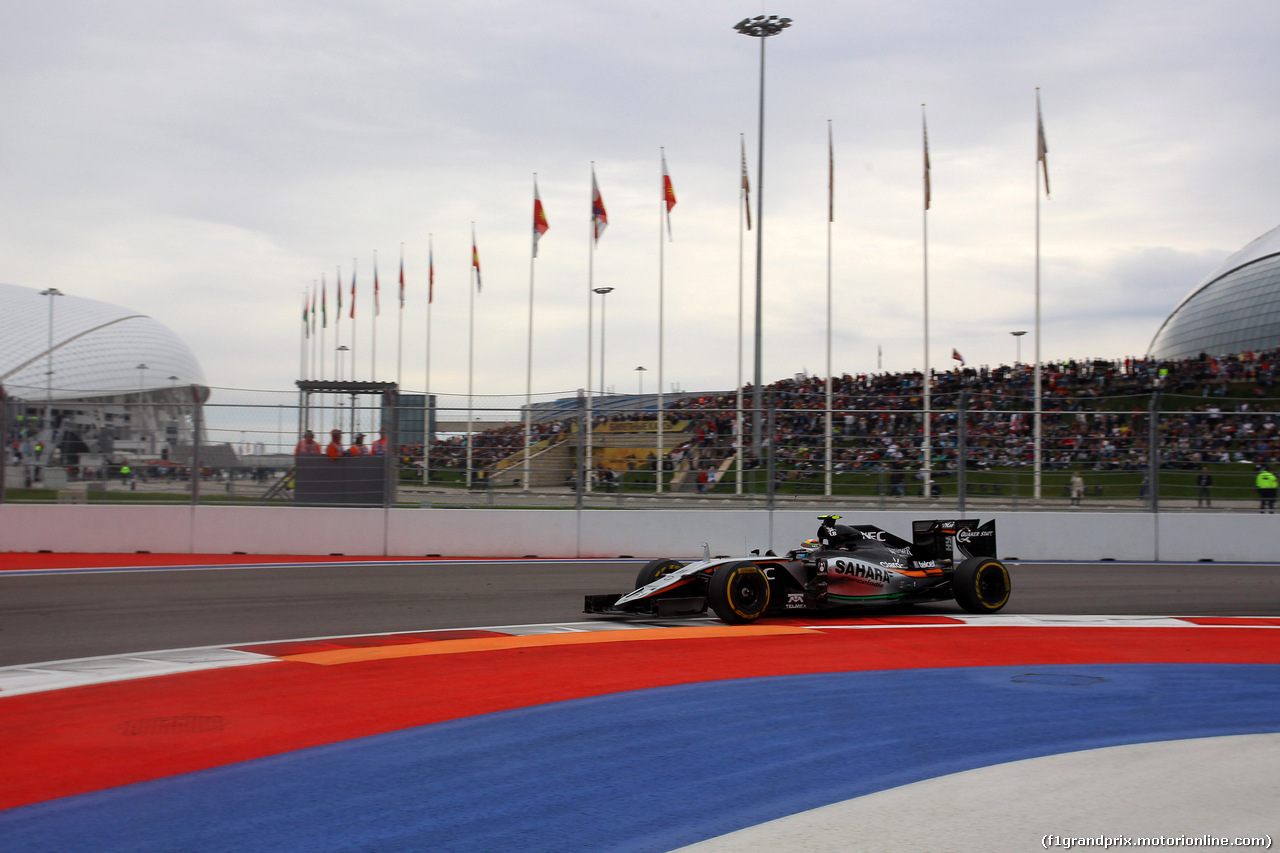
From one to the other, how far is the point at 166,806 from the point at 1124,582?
11.5m

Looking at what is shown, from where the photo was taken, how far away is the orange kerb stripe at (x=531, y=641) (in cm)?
716

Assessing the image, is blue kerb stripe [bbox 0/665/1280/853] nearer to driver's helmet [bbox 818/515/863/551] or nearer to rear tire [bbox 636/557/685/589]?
rear tire [bbox 636/557/685/589]

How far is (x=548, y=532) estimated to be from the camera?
599 inches

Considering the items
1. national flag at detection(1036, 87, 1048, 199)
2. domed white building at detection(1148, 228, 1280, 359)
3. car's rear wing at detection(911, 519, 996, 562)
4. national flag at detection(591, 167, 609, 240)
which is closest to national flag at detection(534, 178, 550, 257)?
national flag at detection(591, 167, 609, 240)

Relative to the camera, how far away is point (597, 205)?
31.8 m

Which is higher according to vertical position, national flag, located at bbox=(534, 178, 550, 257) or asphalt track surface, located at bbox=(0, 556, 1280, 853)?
national flag, located at bbox=(534, 178, 550, 257)

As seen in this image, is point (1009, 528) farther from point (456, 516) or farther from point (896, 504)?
point (456, 516)

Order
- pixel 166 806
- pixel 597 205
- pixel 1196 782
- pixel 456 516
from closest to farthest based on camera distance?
pixel 166 806
pixel 1196 782
pixel 456 516
pixel 597 205

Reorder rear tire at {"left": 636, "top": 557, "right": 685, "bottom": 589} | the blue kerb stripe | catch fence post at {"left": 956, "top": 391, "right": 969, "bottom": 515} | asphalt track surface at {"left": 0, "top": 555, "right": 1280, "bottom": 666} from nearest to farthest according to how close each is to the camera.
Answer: the blue kerb stripe, asphalt track surface at {"left": 0, "top": 555, "right": 1280, "bottom": 666}, rear tire at {"left": 636, "top": 557, "right": 685, "bottom": 589}, catch fence post at {"left": 956, "top": 391, "right": 969, "bottom": 515}

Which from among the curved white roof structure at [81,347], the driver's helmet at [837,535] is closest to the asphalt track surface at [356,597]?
the driver's helmet at [837,535]

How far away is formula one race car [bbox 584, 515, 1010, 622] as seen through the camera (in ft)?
29.3

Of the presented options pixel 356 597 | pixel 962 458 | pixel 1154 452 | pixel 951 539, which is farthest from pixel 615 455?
pixel 1154 452

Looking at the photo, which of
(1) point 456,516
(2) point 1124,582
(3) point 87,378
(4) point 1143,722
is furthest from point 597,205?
(3) point 87,378

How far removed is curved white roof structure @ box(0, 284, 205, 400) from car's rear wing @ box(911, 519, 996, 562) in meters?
75.8
